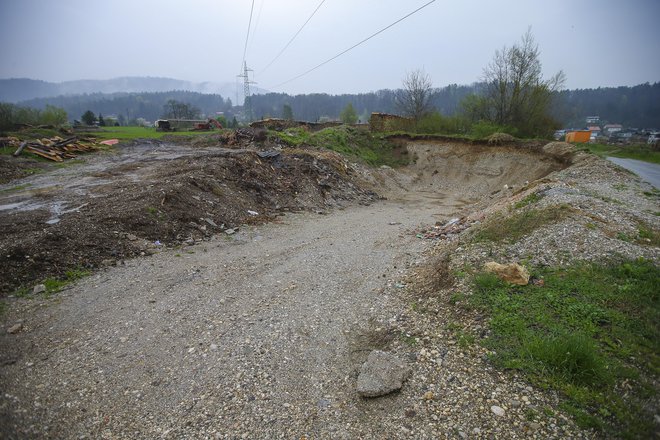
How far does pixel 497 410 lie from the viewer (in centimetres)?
343

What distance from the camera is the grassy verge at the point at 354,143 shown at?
23438 mm

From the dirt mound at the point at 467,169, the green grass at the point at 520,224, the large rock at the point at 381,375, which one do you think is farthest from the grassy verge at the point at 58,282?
the dirt mound at the point at 467,169

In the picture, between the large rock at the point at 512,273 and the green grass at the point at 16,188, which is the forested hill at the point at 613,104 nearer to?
the large rock at the point at 512,273

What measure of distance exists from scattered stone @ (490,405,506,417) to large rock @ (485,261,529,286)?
2602mm

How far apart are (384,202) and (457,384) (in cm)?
1557

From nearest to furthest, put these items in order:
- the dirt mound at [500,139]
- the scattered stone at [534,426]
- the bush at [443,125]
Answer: the scattered stone at [534,426], the dirt mound at [500,139], the bush at [443,125]

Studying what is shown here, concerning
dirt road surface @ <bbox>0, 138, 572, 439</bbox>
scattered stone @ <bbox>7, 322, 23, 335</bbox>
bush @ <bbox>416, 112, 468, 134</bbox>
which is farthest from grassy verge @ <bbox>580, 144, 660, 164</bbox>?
scattered stone @ <bbox>7, 322, 23, 335</bbox>

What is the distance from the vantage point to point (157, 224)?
9.55 metres

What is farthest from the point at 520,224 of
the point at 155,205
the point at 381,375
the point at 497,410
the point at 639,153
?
the point at 639,153

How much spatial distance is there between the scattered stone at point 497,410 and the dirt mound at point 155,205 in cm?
868

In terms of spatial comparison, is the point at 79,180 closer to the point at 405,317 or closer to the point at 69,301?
the point at 69,301

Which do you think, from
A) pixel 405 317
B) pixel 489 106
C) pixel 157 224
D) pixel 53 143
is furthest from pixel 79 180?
pixel 489 106

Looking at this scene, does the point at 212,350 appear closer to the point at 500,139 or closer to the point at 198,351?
the point at 198,351

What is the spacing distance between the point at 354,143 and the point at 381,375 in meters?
24.3
